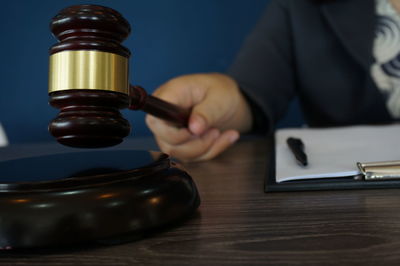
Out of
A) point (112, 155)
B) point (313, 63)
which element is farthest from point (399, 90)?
point (112, 155)

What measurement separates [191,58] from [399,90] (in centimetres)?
77

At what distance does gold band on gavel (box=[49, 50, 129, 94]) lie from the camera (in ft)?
0.85

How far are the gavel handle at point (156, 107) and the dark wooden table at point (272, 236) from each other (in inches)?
4.7

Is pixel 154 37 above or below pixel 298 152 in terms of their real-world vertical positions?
above

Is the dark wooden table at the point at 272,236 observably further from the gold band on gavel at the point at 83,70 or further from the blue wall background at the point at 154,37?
the blue wall background at the point at 154,37

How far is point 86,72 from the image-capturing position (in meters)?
0.26


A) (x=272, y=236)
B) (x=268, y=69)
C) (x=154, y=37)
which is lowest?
(x=272, y=236)

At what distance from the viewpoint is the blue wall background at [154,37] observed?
1.40 meters

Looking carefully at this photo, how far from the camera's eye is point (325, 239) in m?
0.19

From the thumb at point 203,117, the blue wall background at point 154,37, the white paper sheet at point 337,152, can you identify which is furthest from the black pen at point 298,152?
the blue wall background at point 154,37

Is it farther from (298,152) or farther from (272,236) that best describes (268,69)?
(272,236)

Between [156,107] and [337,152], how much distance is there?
195mm

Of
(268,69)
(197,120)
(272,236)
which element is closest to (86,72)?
(272,236)

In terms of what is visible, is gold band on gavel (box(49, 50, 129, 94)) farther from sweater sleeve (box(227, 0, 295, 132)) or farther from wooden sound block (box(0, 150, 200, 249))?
sweater sleeve (box(227, 0, 295, 132))
